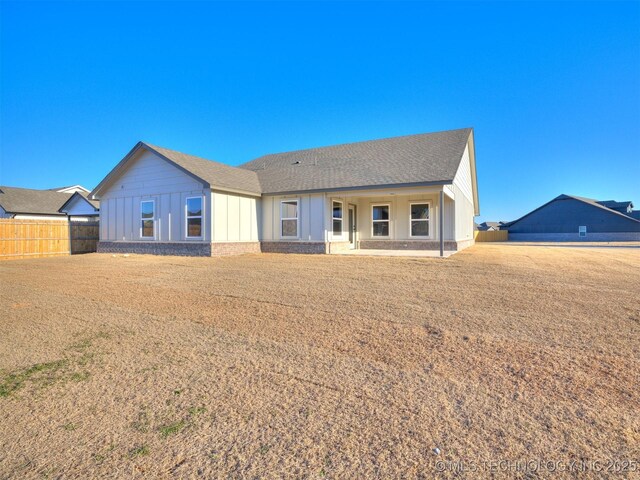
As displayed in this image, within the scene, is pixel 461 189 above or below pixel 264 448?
above

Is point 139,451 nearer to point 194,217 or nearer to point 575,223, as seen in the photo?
point 194,217

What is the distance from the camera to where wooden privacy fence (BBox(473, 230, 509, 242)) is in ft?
124

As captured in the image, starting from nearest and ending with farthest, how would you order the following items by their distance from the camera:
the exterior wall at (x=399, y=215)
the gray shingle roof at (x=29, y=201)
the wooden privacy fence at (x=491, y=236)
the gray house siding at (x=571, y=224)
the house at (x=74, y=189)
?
the exterior wall at (x=399, y=215) < the gray shingle roof at (x=29, y=201) < the gray house siding at (x=571, y=224) < the wooden privacy fence at (x=491, y=236) < the house at (x=74, y=189)

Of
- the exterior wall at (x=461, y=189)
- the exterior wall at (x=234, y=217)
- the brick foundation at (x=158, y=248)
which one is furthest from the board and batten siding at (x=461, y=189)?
the brick foundation at (x=158, y=248)

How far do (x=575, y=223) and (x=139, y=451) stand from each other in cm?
4788

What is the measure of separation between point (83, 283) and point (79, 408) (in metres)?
6.54

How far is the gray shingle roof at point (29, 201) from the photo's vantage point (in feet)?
88.9

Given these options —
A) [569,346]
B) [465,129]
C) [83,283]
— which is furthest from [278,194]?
[569,346]

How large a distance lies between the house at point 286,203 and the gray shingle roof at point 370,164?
6 centimetres

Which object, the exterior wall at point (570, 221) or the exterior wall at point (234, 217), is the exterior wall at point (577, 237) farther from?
the exterior wall at point (234, 217)

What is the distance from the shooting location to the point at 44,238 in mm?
16188

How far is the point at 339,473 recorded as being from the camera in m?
1.94

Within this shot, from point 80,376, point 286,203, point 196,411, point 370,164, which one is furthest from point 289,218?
point 196,411

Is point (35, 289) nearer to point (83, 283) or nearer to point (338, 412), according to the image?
point (83, 283)
